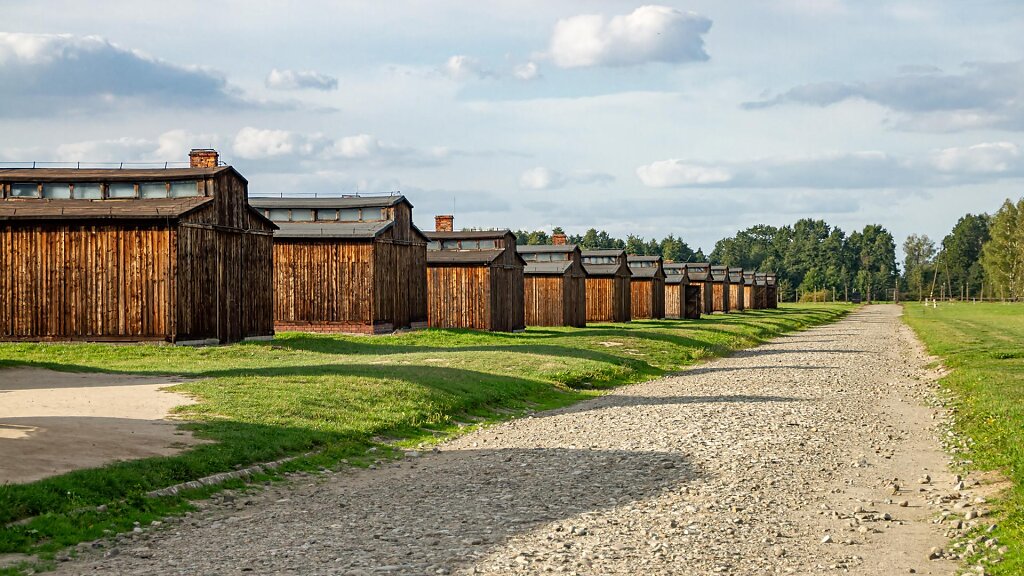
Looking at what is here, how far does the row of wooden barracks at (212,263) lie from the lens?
122ft

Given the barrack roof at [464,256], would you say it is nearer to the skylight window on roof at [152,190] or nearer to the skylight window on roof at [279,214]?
the skylight window on roof at [279,214]

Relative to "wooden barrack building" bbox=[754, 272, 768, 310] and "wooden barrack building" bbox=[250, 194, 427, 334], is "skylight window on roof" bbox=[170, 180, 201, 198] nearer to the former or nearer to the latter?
"wooden barrack building" bbox=[250, 194, 427, 334]

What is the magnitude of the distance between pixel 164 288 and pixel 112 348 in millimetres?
2806

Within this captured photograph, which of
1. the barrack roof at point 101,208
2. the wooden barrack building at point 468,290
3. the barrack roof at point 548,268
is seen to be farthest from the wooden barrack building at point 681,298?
the barrack roof at point 101,208

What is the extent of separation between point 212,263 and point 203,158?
22.2 ft

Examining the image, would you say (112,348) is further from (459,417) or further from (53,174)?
(459,417)

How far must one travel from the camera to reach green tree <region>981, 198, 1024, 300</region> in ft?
529

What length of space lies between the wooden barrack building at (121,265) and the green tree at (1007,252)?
484ft

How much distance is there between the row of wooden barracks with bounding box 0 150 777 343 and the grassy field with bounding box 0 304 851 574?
1.81 m

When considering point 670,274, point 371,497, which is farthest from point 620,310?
point 371,497

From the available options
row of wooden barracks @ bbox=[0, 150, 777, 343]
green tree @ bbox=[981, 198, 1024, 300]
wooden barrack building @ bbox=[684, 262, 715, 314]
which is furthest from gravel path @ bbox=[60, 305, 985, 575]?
green tree @ bbox=[981, 198, 1024, 300]

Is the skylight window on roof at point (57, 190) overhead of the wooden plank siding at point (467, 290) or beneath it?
overhead

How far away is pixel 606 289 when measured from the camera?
7894 cm

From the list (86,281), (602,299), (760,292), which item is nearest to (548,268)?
(602,299)
